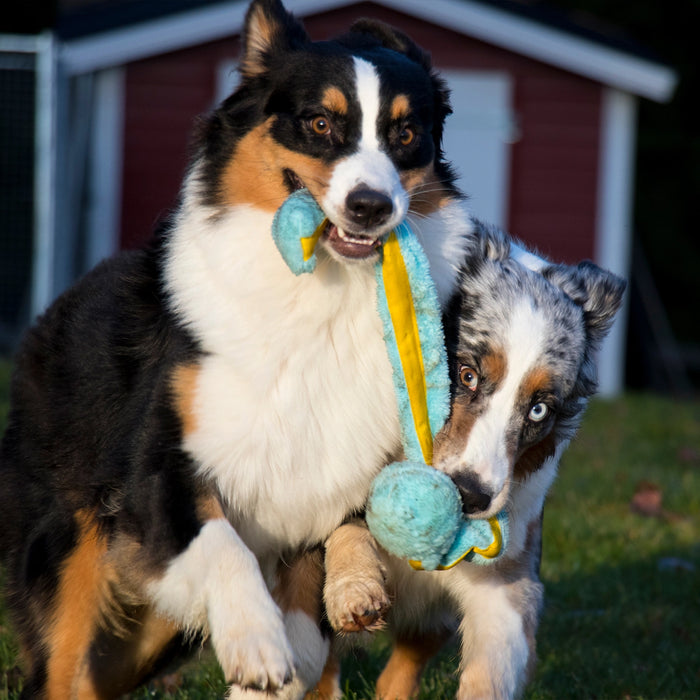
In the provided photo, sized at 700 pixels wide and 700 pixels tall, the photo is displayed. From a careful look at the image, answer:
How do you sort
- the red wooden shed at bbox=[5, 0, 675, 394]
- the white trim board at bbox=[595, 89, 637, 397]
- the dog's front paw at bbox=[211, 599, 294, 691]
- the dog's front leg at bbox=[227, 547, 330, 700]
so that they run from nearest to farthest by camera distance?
the dog's front paw at bbox=[211, 599, 294, 691] < the dog's front leg at bbox=[227, 547, 330, 700] < the red wooden shed at bbox=[5, 0, 675, 394] < the white trim board at bbox=[595, 89, 637, 397]

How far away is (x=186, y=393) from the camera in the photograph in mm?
3449

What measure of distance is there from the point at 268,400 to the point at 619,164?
36.8ft

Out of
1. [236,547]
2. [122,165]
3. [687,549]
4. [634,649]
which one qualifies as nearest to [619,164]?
[122,165]

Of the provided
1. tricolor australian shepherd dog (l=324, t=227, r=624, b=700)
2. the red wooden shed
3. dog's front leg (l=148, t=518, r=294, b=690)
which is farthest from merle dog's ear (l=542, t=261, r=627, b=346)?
the red wooden shed

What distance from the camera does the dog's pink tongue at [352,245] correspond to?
3.33m

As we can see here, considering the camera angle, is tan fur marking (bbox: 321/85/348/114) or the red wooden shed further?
the red wooden shed

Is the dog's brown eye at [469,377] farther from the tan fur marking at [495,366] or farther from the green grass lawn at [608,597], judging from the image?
the green grass lawn at [608,597]

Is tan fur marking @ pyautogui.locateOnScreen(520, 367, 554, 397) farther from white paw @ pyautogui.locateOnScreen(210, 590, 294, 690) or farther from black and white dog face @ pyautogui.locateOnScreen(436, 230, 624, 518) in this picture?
white paw @ pyautogui.locateOnScreen(210, 590, 294, 690)

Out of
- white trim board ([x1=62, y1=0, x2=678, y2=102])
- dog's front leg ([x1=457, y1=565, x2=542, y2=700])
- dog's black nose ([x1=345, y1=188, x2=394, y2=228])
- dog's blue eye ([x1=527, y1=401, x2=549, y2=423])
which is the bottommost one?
dog's front leg ([x1=457, y1=565, x2=542, y2=700])

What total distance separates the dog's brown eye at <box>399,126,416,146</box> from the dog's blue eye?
0.91 m

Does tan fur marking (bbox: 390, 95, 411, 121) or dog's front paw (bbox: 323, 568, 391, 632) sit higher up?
tan fur marking (bbox: 390, 95, 411, 121)

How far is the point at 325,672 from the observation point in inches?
165

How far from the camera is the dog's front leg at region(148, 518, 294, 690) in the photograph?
298 centimetres

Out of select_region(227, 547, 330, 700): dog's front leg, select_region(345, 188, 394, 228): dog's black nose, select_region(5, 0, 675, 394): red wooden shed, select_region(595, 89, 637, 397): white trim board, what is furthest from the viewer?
select_region(595, 89, 637, 397): white trim board
